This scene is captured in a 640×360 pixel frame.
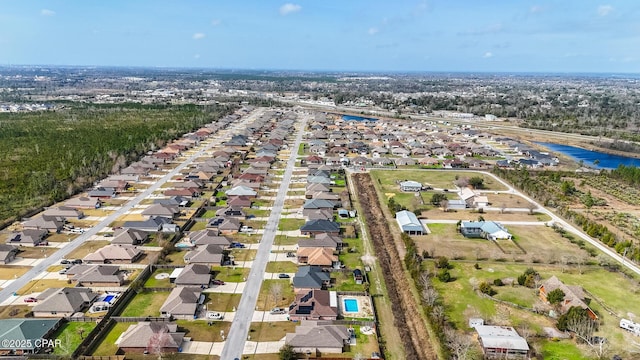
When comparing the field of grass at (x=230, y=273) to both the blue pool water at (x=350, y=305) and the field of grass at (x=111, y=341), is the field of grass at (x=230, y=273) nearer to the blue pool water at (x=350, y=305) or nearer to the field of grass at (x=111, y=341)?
the field of grass at (x=111, y=341)

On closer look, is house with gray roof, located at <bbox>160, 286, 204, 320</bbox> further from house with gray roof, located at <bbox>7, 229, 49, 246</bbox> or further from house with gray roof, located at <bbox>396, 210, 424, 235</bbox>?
house with gray roof, located at <bbox>396, 210, 424, 235</bbox>

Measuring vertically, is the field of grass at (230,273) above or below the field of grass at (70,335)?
above

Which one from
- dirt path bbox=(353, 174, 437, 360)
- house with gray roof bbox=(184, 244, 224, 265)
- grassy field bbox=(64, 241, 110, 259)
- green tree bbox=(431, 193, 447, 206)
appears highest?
green tree bbox=(431, 193, 447, 206)

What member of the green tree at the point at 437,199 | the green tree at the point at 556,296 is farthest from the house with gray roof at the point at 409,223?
the green tree at the point at 556,296

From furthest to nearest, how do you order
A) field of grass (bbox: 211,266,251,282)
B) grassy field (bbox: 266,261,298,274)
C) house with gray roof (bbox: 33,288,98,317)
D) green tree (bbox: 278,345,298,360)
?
grassy field (bbox: 266,261,298,274) → field of grass (bbox: 211,266,251,282) → house with gray roof (bbox: 33,288,98,317) → green tree (bbox: 278,345,298,360)

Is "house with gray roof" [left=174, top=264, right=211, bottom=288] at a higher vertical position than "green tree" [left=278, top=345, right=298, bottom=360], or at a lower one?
higher

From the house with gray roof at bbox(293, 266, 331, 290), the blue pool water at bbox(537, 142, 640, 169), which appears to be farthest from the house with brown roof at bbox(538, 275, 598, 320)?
the blue pool water at bbox(537, 142, 640, 169)

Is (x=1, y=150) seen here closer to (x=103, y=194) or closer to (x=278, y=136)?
(x=103, y=194)
